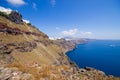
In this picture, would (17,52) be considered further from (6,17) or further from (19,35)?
(6,17)

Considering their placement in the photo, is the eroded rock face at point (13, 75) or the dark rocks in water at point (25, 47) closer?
the eroded rock face at point (13, 75)

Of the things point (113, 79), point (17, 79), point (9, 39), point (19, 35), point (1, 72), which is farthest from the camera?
point (19, 35)

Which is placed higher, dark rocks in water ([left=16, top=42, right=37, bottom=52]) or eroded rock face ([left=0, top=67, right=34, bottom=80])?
eroded rock face ([left=0, top=67, right=34, bottom=80])

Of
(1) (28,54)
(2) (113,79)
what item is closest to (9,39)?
(1) (28,54)

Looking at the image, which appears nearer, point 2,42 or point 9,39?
point 2,42

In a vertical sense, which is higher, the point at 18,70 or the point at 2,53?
the point at 18,70

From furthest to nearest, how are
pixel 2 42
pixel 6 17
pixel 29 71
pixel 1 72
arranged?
pixel 6 17, pixel 2 42, pixel 29 71, pixel 1 72

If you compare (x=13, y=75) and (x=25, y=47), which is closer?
(x=13, y=75)

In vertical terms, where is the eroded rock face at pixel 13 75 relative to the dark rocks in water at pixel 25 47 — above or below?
above

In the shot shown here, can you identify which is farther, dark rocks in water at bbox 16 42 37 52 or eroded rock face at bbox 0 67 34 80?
dark rocks in water at bbox 16 42 37 52

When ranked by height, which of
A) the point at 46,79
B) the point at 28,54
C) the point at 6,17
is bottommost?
the point at 28,54

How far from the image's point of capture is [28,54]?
156 m

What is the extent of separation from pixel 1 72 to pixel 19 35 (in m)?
161

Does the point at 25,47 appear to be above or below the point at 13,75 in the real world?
below
